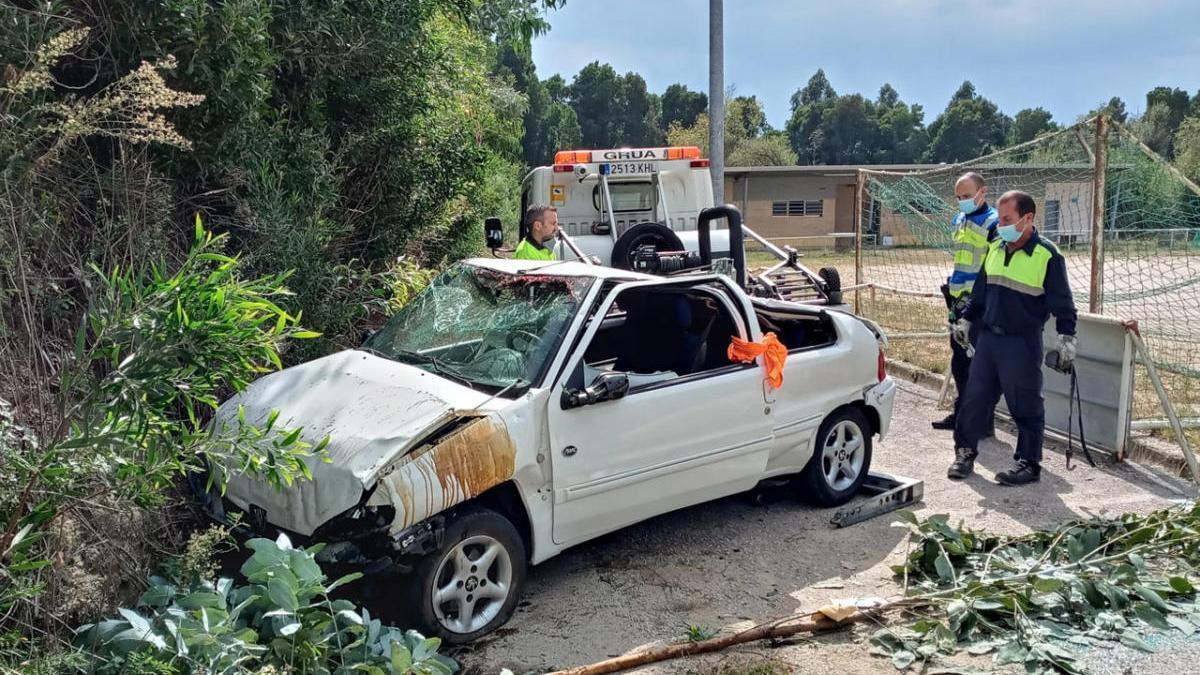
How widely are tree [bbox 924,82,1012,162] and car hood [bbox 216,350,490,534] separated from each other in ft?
330

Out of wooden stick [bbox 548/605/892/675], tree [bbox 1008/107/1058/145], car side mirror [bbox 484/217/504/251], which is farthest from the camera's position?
tree [bbox 1008/107/1058/145]

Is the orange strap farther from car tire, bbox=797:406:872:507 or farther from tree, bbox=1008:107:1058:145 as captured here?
tree, bbox=1008:107:1058:145

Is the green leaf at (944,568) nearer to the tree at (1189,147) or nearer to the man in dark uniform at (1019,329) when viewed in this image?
the man in dark uniform at (1019,329)

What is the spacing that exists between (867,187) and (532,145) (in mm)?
A: 58029

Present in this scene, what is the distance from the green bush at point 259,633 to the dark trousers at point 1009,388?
15.7 feet

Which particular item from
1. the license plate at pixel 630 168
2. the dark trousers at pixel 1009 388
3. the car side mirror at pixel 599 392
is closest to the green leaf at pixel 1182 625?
the dark trousers at pixel 1009 388

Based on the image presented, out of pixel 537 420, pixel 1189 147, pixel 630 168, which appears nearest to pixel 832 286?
pixel 630 168

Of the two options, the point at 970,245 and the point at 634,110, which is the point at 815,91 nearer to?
the point at 634,110

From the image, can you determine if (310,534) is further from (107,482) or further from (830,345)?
(830,345)

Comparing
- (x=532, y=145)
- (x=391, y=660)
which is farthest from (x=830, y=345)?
(x=532, y=145)

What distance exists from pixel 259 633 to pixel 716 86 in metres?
9.73

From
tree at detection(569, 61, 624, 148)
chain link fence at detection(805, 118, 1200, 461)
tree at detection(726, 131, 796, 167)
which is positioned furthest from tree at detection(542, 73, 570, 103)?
chain link fence at detection(805, 118, 1200, 461)

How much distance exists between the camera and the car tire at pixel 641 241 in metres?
8.94

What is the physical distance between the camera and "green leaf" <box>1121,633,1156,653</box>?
14.1ft
